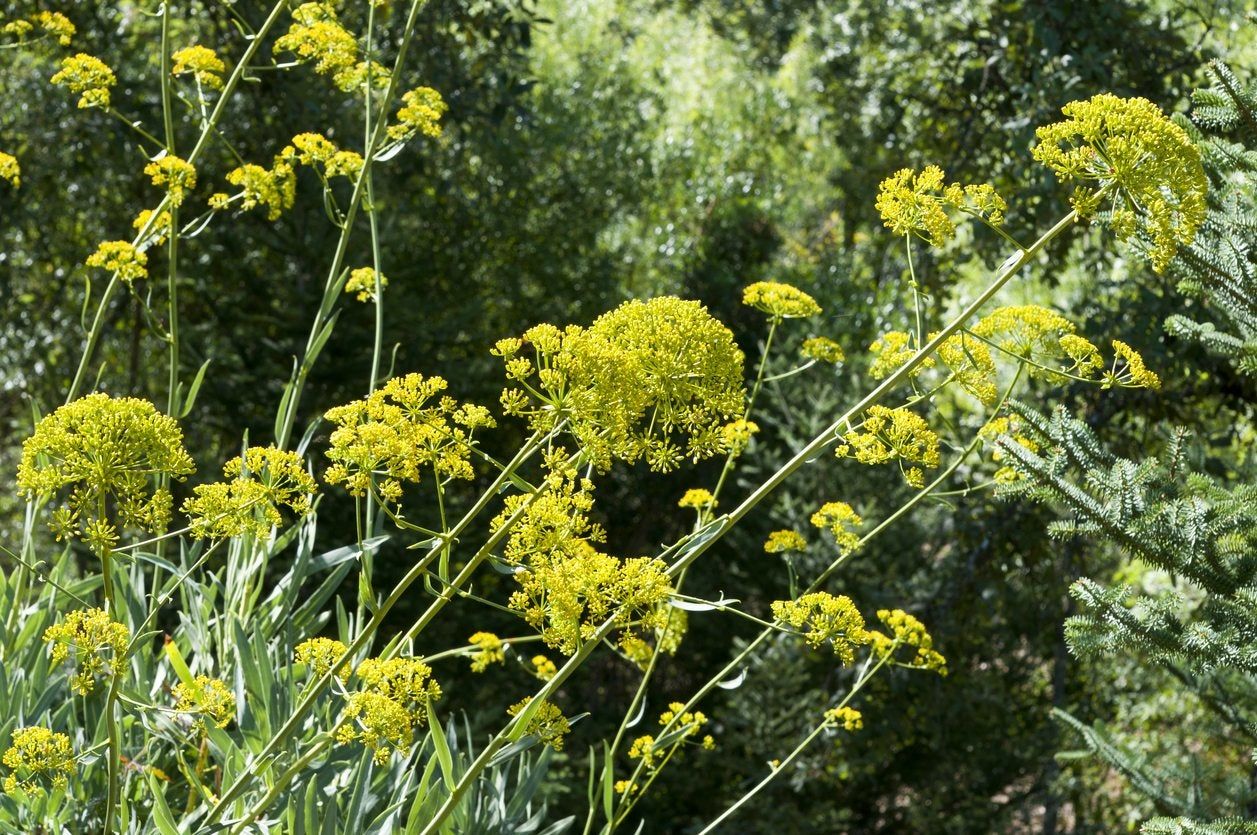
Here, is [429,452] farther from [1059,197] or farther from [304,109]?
[304,109]

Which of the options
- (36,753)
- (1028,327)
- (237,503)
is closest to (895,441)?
(1028,327)

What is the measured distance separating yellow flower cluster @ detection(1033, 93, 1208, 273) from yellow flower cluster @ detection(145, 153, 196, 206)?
5.14 ft

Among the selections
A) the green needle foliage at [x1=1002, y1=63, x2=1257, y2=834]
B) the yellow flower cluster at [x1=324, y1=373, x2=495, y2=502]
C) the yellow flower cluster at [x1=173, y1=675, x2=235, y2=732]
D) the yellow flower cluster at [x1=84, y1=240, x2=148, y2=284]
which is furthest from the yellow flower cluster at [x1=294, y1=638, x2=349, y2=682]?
the green needle foliage at [x1=1002, y1=63, x2=1257, y2=834]

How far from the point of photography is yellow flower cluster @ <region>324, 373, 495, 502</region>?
163 cm

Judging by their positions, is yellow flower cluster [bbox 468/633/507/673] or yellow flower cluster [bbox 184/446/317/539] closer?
yellow flower cluster [bbox 184/446/317/539]

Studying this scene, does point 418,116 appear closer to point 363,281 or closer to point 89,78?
point 363,281

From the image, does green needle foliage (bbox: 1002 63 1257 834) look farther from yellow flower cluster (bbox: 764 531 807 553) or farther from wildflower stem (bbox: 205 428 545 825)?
wildflower stem (bbox: 205 428 545 825)

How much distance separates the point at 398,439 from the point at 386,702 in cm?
33

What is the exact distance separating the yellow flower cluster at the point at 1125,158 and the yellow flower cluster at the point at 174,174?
1566 millimetres

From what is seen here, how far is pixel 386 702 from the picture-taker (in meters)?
1.65

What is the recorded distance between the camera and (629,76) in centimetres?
820

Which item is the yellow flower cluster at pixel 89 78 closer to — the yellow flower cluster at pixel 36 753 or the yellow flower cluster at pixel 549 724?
the yellow flower cluster at pixel 36 753

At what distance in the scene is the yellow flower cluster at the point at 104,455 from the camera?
60.2 inches

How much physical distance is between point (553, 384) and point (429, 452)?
0.19m
